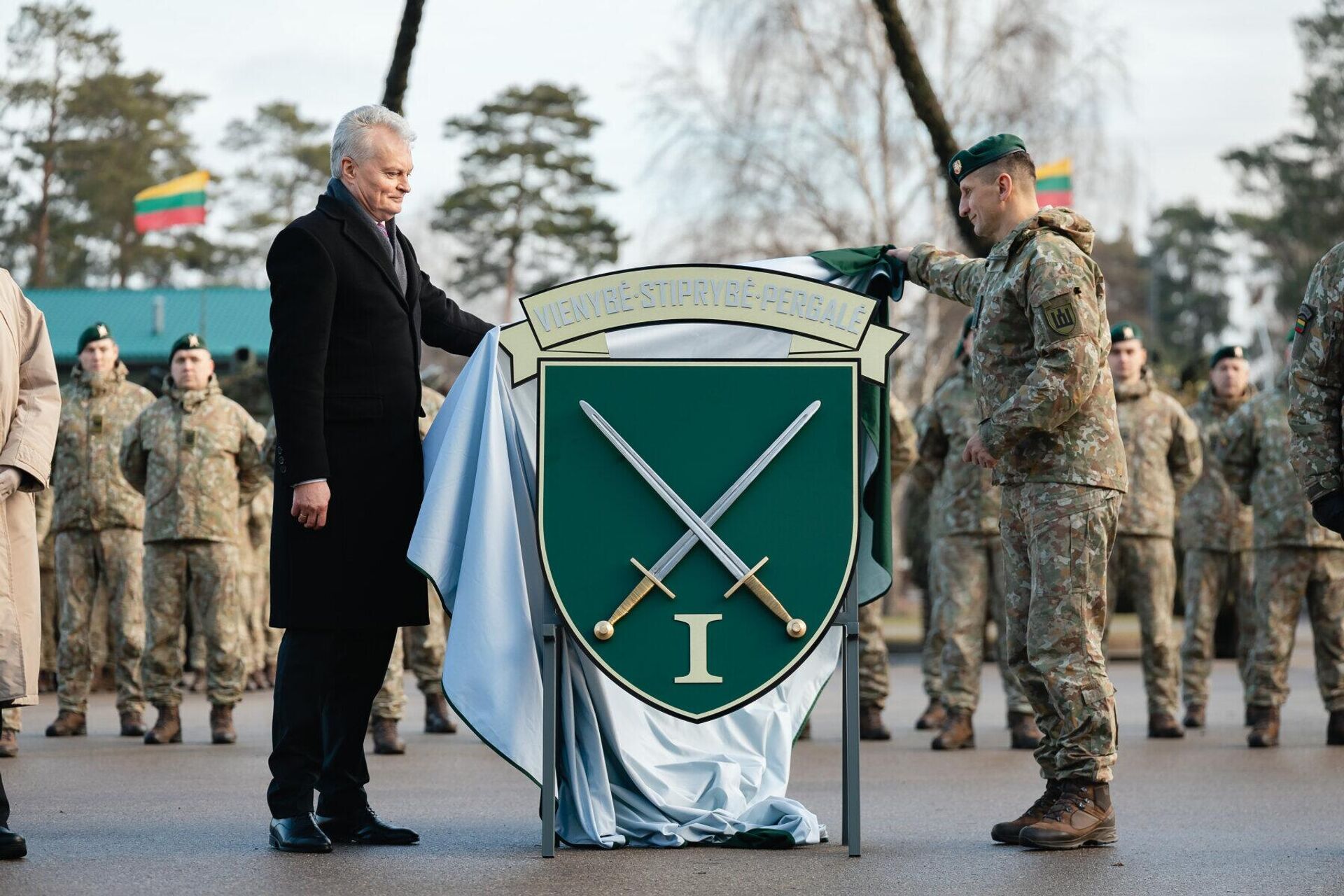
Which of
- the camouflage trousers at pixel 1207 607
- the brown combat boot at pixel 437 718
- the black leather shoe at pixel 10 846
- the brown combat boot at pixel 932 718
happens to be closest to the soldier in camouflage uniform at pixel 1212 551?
the camouflage trousers at pixel 1207 607

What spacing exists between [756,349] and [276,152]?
160ft

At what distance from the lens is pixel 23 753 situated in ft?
32.0

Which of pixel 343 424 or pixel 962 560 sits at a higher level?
pixel 343 424

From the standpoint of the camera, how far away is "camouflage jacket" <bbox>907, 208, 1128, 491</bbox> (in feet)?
19.5

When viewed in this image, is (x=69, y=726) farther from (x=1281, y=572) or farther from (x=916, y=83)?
(x=916, y=83)

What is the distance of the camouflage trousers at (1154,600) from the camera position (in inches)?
434

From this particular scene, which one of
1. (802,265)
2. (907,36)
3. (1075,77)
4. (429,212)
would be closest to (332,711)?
(802,265)

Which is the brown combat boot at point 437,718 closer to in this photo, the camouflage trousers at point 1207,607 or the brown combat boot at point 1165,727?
the brown combat boot at point 1165,727

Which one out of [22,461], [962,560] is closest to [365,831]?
[22,461]

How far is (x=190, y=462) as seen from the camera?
11.0 m

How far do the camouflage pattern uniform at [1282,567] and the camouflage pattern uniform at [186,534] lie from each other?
20.2 ft

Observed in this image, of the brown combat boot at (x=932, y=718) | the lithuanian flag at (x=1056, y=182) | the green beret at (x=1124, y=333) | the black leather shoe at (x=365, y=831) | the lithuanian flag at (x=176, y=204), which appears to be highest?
the lithuanian flag at (x=176, y=204)

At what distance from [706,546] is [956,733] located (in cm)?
492

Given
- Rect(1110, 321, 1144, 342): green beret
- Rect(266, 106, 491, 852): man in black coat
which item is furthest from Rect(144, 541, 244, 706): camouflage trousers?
Rect(1110, 321, 1144, 342): green beret
